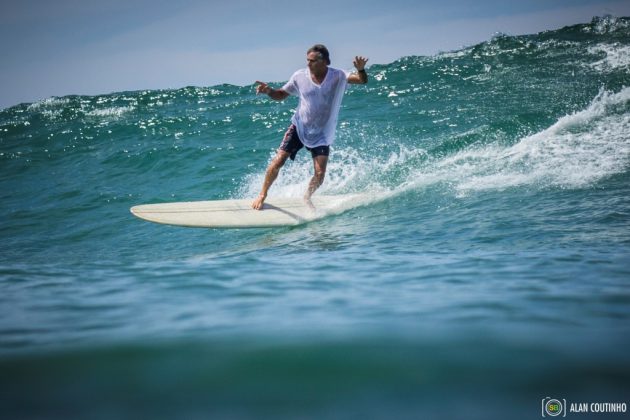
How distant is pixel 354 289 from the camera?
8.87 ft

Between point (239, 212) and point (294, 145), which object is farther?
point (294, 145)

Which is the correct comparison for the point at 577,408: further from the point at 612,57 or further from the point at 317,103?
the point at 612,57

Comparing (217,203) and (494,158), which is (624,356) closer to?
(217,203)

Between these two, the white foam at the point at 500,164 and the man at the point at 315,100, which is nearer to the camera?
the man at the point at 315,100

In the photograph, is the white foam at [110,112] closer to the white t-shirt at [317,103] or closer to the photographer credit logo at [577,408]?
the white t-shirt at [317,103]

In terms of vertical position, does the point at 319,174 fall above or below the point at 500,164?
above

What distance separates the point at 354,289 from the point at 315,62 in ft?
13.0

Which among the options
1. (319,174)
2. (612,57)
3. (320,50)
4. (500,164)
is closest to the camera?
(320,50)

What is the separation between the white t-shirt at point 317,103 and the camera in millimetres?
6145

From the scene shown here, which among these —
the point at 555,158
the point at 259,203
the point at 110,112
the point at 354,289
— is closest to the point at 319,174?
the point at 259,203

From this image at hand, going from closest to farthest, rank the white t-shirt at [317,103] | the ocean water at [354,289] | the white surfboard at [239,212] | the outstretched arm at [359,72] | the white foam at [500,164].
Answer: the ocean water at [354,289], the outstretched arm at [359,72], the white t-shirt at [317,103], the white surfboard at [239,212], the white foam at [500,164]

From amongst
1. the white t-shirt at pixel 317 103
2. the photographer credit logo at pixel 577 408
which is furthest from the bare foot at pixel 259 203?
the photographer credit logo at pixel 577 408

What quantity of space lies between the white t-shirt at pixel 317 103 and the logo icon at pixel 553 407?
5.12m

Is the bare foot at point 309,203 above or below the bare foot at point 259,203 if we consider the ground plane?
below
